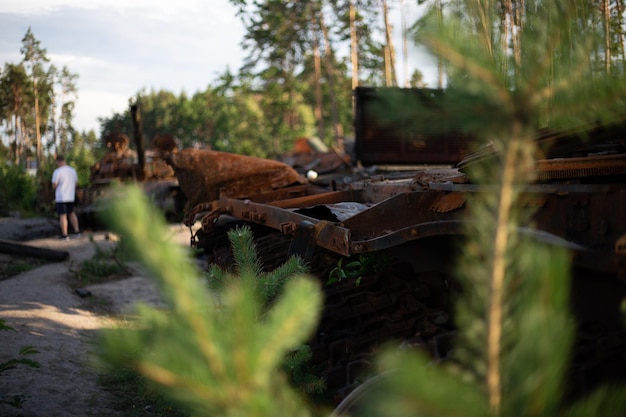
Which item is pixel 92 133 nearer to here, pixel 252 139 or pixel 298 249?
pixel 252 139

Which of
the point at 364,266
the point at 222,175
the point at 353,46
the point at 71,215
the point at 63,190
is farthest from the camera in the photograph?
the point at 353,46

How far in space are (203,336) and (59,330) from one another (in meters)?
5.75

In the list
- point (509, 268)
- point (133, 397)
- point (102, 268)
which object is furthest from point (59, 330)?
point (509, 268)

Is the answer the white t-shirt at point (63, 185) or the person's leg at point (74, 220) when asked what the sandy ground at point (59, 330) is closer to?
the white t-shirt at point (63, 185)

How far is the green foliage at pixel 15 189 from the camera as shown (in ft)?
63.8

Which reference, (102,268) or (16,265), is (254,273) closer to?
(102,268)

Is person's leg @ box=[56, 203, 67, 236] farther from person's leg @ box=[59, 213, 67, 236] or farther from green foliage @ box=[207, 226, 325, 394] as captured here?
green foliage @ box=[207, 226, 325, 394]

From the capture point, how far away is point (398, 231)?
303 centimetres

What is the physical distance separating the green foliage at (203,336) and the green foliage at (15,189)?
1979 cm

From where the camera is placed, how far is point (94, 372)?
5.14 metres

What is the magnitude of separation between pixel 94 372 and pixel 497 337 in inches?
187

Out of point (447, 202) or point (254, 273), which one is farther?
point (447, 202)

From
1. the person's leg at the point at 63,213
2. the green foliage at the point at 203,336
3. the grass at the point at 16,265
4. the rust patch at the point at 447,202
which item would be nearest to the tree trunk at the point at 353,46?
the person's leg at the point at 63,213

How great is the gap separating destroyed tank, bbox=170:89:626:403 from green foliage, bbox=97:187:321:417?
51 centimetres
